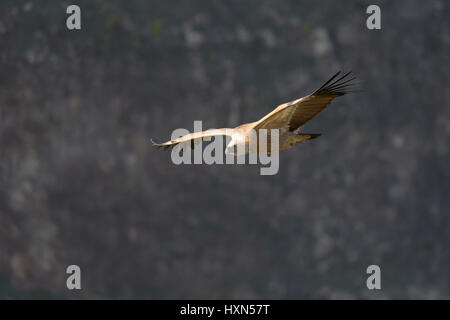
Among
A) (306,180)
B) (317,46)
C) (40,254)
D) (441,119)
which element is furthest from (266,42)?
(40,254)

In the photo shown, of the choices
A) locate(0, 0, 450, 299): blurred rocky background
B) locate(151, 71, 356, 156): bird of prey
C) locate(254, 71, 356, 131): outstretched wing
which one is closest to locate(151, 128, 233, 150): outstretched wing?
locate(151, 71, 356, 156): bird of prey

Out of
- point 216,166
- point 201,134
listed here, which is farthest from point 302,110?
point 216,166

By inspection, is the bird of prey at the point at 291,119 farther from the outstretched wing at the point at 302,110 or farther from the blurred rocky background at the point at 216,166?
the blurred rocky background at the point at 216,166

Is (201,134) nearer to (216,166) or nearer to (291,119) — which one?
(291,119)

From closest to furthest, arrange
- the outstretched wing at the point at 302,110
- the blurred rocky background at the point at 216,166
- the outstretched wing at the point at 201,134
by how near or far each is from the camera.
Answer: the outstretched wing at the point at 302,110, the outstretched wing at the point at 201,134, the blurred rocky background at the point at 216,166

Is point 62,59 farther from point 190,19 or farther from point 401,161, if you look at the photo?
point 401,161

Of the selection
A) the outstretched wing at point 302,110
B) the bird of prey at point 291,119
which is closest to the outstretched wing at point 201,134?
the bird of prey at point 291,119

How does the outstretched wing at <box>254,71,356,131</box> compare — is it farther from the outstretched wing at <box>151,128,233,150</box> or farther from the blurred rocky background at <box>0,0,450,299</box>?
the blurred rocky background at <box>0,0,450,299</box>
